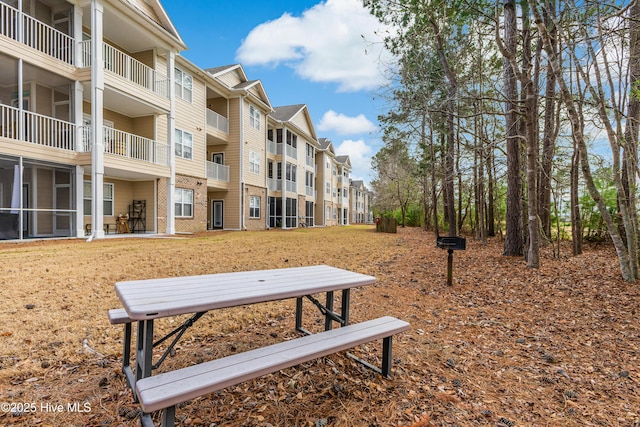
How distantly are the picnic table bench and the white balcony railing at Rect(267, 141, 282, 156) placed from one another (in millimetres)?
23956

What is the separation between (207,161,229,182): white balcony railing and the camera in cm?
1981

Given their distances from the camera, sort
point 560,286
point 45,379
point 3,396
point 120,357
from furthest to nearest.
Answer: point 560,286 → point 120,357 → point 45,379 → point 3,396

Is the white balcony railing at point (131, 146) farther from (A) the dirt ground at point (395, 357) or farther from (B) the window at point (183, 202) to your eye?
(A) the dirt ground at point (395, 357)

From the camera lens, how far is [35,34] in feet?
36.5

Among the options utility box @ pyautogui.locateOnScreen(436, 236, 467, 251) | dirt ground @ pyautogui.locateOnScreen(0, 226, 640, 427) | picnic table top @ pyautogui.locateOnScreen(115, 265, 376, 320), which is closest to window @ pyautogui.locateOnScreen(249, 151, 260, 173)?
dirt ground @ pyautogui.locateOnScreen(0, 226, 640, 427)

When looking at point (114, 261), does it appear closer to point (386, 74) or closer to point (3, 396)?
point (3, 396)

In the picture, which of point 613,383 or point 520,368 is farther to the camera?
point 520,368

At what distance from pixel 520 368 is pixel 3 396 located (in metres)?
4.40

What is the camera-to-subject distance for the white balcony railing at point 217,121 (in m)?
19.8

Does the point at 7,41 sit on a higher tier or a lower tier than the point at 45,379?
higher

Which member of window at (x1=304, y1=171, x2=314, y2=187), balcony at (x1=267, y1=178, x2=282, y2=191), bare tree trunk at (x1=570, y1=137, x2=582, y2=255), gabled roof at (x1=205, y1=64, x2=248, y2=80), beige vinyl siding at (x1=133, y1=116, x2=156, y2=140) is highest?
gabled roof at (x1=205, y1=64, x2=248, y2=80)

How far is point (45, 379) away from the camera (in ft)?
8.86

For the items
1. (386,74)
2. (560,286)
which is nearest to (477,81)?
(386,74)

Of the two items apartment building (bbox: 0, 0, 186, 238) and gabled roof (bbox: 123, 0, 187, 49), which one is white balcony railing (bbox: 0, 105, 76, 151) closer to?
apartment building (bbox: 0, 0, 186, 238)
